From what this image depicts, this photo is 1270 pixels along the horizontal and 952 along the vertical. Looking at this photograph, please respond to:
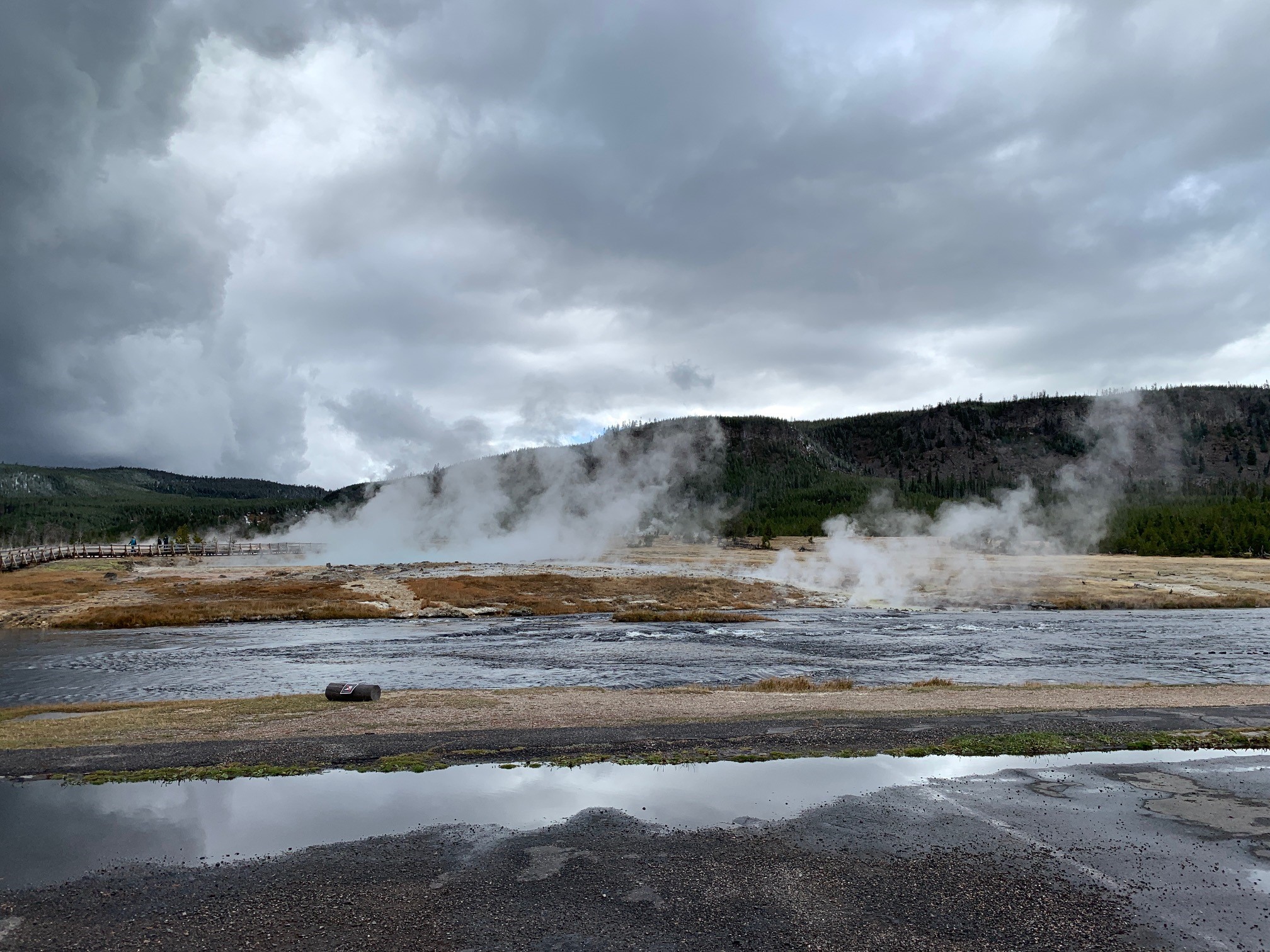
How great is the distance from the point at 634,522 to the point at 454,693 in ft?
428

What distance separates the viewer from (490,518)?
5418 inches

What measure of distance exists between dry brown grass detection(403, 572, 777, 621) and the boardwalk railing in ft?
147

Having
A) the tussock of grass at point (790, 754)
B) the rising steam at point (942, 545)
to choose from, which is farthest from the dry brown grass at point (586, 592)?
the tussock of grass at point (790, 754)

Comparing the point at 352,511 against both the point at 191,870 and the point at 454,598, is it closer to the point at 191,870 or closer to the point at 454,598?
the point at 454,598

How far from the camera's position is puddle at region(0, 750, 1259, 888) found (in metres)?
11.5

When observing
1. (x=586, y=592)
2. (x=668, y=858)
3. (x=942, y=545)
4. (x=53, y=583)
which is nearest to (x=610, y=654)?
(x=668, y=858)

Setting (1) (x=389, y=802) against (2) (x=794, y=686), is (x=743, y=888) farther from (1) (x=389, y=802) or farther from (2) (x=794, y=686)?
(2) (x=794, y=686)

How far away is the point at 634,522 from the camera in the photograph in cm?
15600

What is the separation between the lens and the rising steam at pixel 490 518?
11831 cm

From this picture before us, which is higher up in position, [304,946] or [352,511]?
[352,511]

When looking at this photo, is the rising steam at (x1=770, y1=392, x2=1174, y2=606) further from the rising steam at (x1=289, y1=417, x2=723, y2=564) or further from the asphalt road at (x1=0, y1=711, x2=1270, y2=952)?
the asphalt road at (x1=0, y1=711, x2=1270, y2=952)

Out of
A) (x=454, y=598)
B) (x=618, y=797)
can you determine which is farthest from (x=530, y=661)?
(x=454, y=598)

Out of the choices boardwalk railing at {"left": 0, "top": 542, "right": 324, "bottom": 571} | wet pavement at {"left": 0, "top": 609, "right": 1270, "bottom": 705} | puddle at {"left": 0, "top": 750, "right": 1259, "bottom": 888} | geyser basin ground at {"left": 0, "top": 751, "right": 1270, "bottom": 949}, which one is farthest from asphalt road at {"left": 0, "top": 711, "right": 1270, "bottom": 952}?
boardwalk railing at {"left": 0, "top": 542, "right": 324, "bottom": 571}

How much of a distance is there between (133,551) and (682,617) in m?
85.6
